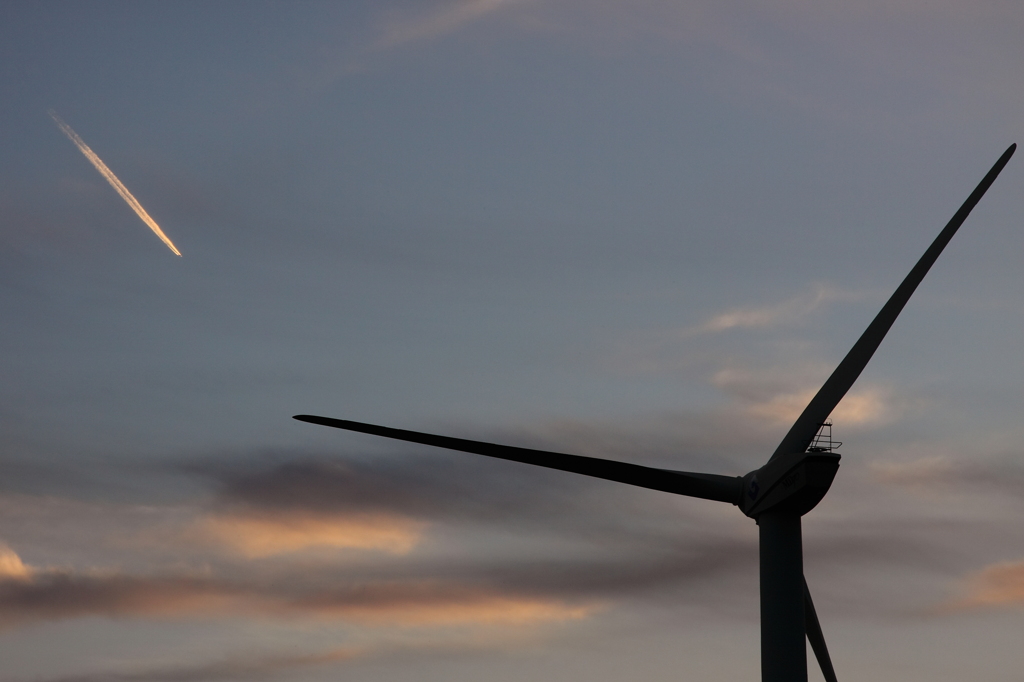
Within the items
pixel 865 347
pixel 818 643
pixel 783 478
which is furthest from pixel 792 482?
pixel 818 643

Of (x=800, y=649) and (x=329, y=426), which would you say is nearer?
(x=800, y=649)

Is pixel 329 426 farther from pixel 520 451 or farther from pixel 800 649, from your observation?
pixel 800 649

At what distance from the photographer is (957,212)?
6059cm

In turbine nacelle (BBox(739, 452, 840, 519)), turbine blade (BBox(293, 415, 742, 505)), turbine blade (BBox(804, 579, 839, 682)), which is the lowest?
turbine blade (BBox(804, 579, 839, 682))

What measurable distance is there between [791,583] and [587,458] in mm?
12038

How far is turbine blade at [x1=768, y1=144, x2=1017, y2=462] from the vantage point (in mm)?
56781

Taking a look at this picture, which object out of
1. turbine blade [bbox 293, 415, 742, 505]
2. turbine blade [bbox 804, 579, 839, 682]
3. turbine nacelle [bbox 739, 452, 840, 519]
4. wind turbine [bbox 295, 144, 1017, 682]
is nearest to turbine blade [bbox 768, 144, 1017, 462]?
wind turbine [bbox 295, 144, 1017, 682]

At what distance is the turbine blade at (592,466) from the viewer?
5603 cm

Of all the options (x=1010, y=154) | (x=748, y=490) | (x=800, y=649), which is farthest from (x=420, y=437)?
(x=1010, y=154)

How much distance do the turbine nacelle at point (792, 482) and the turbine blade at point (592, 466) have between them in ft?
9.63

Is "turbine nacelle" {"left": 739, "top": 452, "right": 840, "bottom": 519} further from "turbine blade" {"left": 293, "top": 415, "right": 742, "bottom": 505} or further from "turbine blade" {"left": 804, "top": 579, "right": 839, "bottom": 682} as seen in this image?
"turbine blade" {"left": 804, "top": 579, "right": 839, "bottom": 682}

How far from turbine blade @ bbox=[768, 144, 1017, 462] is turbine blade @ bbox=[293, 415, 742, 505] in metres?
4.20

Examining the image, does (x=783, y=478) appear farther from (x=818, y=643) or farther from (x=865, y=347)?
(x=818, y=643)

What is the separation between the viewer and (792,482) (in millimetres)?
54125
